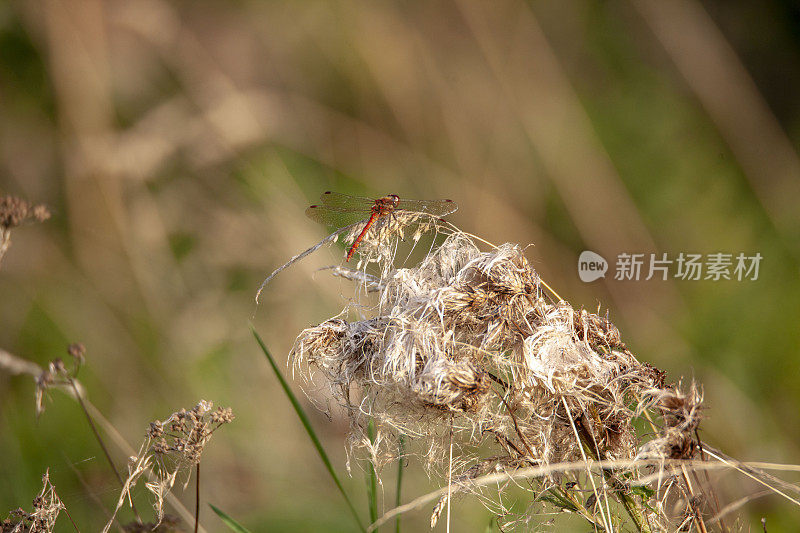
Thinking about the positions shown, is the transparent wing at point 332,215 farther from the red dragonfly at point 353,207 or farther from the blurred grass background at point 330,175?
the blurred grass background at point 330,175

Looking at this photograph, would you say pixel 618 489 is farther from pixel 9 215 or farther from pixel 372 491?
pixel 9 215

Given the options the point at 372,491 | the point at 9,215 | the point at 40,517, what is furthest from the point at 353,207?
the point at 40,517

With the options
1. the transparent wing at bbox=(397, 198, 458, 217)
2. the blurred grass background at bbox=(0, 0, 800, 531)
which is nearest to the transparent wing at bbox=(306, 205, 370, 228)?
the transparent wing at bbox=(397, 198, 458, 217)

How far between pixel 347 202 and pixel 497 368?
1084mm

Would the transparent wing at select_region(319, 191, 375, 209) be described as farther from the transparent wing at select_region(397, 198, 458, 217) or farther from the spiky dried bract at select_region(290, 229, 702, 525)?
the spiky dried bract at select_region(290, 229, 702, 525)

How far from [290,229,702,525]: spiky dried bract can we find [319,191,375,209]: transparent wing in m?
0.71

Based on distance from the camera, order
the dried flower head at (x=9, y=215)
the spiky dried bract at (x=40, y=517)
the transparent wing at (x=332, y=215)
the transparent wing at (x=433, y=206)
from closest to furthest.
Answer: the spiky dried bract at (x=40, y=517), the dried flower head at (x=9, y=215), the transparent wing at (x=433, y=206), the transparent wing at (x=332, y=215)

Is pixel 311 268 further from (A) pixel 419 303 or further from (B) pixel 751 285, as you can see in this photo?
(B) pixel 751 285

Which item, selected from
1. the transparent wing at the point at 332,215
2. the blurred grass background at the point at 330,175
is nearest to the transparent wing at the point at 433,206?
the transparent wing at the point at 332,215

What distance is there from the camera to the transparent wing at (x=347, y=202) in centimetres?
169

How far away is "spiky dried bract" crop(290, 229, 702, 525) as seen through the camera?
0.80 meters

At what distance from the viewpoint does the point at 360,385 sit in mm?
934

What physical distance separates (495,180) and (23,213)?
1.94 m

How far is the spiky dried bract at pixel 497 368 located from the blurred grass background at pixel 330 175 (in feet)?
4.20
